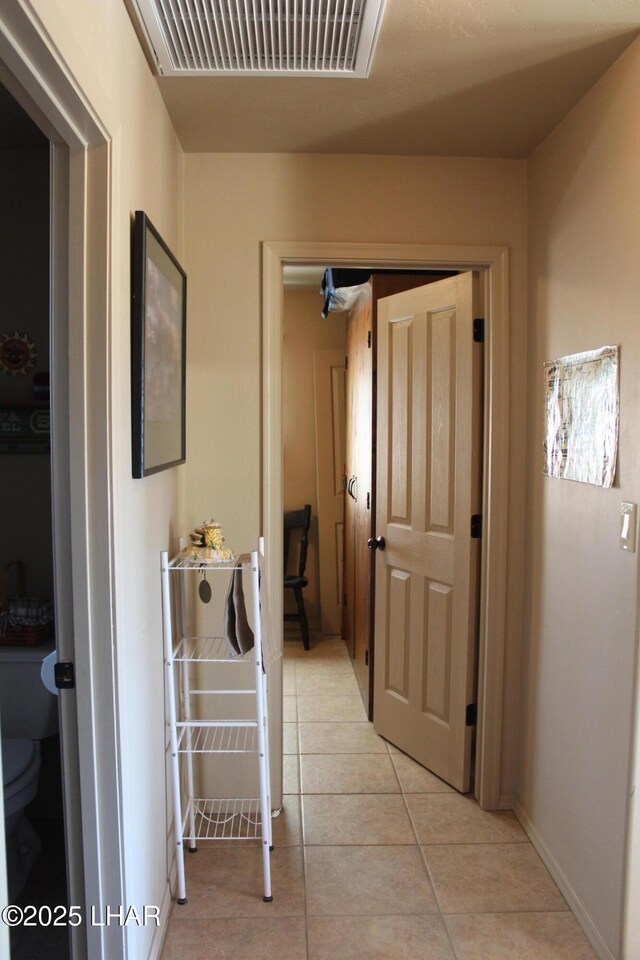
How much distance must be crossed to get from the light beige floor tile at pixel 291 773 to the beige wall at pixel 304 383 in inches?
73.4

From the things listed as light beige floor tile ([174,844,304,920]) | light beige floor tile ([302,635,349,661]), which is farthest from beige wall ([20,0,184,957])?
light beige floor tile ([302,635,349,661])

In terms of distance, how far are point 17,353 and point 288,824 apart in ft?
6.39

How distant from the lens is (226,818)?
245 centimetres

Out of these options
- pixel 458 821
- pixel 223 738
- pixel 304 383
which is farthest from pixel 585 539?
pixel 304 383

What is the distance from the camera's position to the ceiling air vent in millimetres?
1548

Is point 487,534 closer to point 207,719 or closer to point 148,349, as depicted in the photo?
point 207,719

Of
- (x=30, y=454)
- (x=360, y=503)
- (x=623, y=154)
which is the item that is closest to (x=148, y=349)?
(x=30, y=454)

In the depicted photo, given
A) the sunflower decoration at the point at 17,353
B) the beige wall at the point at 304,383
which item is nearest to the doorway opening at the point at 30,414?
the sunflower decoration at the point at 17,353

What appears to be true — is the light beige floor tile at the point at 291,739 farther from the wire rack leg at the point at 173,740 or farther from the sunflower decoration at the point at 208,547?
the sunflower decoration at the point at 208,547

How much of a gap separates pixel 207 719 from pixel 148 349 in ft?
4.72

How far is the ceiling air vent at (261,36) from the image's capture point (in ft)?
5.08

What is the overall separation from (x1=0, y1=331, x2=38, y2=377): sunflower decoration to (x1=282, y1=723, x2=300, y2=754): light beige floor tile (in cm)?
183

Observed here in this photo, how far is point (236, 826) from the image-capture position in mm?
2422

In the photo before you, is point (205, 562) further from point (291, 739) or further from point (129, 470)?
point (291, 739)
